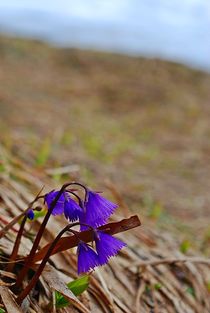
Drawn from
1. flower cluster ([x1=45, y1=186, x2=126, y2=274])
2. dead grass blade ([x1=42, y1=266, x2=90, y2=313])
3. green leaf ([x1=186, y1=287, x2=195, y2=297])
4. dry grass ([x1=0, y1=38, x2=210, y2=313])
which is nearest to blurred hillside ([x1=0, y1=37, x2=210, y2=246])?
dry grass ([x1=0, y1=38, x2=210, y2=313])

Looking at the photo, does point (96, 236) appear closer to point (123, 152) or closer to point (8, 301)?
point (8, 301)

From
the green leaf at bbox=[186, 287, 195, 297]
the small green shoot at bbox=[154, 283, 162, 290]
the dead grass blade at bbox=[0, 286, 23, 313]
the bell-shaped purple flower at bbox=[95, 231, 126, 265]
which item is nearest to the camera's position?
the bell-shaped purple flower at bbox=[95, 231, 126, 265]

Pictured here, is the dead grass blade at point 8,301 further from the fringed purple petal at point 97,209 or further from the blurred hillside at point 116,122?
the blurred hillside at point 116,122

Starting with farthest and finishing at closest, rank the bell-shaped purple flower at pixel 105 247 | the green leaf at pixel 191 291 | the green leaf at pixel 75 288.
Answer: the green leaf at pixel 191 291 < the green leaf at pixel 75 288 < the bell-shaped purple flower at pixel 105 247

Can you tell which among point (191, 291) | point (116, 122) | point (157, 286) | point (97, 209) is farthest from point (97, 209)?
point (116, 122)

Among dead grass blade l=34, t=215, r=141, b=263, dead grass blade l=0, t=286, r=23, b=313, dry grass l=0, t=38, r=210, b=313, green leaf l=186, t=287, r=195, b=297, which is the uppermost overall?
dry grass l=0, t=38, r=210, b=313

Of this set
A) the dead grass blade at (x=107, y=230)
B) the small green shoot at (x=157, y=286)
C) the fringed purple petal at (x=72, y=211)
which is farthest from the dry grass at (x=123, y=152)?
the fringed purple petal at (x=72, y=211)

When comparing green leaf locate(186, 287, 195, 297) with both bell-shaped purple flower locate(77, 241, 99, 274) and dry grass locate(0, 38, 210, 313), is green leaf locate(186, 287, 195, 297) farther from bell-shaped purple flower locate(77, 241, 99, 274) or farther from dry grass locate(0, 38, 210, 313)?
bell-shaped purple flower locate(77, 241, 99, 274)

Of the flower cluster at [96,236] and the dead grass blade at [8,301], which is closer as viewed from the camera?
the flower cluster at [96,236]
